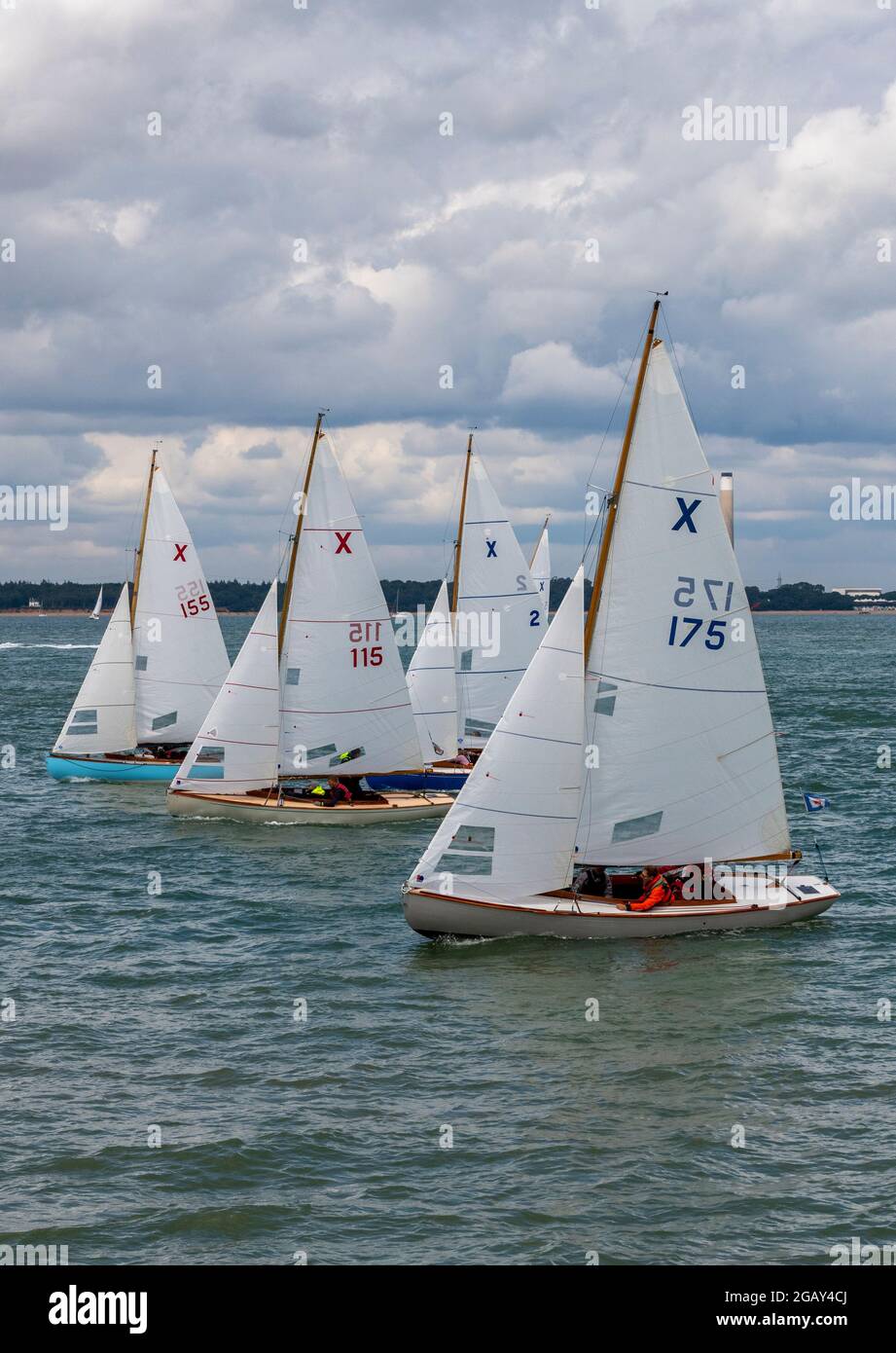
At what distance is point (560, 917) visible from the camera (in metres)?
27.5

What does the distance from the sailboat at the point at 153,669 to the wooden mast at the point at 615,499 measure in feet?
82.5

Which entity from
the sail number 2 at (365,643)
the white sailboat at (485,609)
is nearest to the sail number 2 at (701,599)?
the sail number 2 at (365,643)

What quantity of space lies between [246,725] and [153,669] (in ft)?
32.9

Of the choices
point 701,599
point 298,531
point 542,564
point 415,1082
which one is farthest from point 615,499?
point 542,564

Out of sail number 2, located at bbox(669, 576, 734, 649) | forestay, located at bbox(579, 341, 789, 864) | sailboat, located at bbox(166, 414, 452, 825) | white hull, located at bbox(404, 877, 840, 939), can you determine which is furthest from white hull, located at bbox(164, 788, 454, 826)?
sail number 2, located at bbox(669, 576, 734, 649)

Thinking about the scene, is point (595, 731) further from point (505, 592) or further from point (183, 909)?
point (505, 592)

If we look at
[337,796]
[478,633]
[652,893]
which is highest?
[478,633]

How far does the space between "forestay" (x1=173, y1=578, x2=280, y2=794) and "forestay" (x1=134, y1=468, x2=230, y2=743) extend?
8536 millimetres

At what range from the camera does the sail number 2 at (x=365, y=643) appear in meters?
42.4

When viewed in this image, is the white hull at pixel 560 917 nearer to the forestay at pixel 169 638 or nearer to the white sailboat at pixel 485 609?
the white sailboat at pixel 485 609

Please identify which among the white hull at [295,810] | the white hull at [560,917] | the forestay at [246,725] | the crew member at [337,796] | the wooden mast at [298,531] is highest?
the wooden mast at [298,531]

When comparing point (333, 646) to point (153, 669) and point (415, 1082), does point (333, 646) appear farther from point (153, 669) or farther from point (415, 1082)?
point (415, 1082)

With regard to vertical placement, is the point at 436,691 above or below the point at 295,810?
above

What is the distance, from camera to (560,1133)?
63.1 ft
